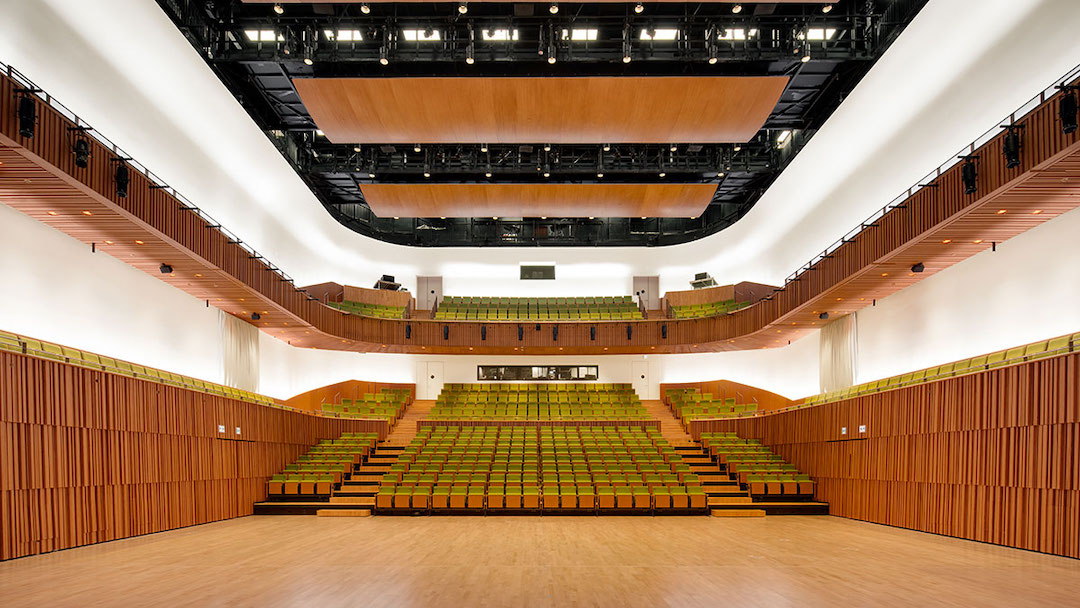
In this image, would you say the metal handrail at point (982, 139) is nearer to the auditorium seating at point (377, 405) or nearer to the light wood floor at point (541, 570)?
the light wood floor at point (541, 570)

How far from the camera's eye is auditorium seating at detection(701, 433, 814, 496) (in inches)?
336

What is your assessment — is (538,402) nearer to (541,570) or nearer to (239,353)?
(239,353)

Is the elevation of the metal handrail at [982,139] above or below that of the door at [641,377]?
above

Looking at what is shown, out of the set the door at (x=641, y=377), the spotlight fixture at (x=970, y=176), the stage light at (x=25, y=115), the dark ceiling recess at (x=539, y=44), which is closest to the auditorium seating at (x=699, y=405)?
the door at (x=641, y=377)

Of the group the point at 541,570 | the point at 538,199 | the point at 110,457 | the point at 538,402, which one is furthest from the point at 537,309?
the point at 541,570

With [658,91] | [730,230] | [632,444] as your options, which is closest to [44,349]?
[658,91]

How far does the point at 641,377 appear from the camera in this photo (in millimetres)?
14766

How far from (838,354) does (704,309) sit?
3.31 meters

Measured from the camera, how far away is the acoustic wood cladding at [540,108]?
25.1 feet

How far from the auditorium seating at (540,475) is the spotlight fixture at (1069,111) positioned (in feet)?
17.0


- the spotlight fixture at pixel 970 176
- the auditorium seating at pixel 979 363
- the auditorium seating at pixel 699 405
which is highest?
the spotlight fixture at pixel 970 176

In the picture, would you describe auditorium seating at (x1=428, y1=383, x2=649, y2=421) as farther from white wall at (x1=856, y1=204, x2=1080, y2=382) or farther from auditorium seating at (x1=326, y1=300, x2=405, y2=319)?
white wall at (x1=856, y1=204, x2=1080, y2=382)

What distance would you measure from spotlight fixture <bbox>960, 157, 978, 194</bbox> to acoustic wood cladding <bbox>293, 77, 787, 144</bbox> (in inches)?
101

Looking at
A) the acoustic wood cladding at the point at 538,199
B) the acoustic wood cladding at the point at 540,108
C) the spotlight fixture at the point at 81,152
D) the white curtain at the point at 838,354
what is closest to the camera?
the spotlight fixture at the point at 81,152
